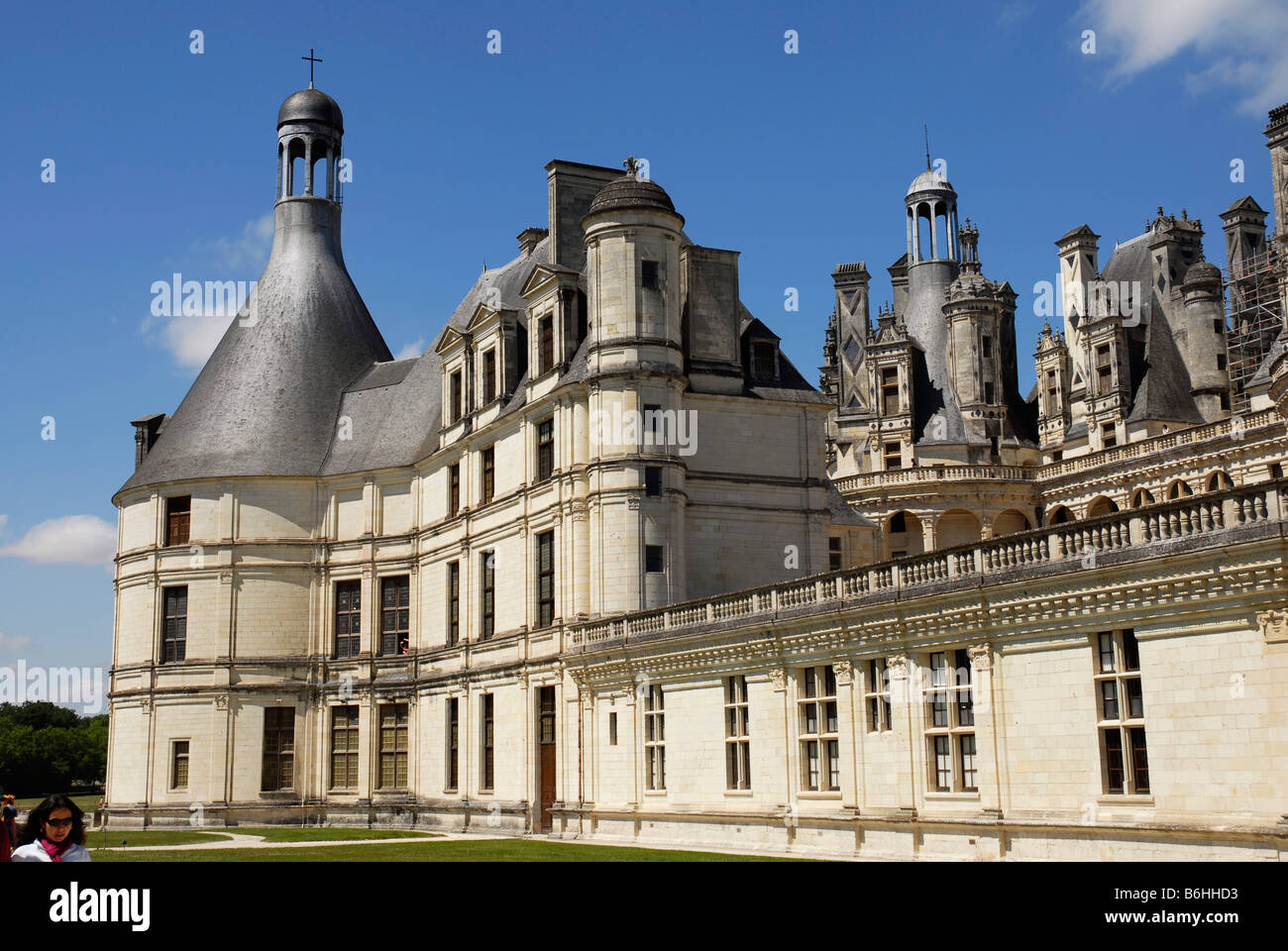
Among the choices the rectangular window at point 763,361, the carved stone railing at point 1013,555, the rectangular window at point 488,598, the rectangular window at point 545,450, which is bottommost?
the carved stone railing at point 1013,555

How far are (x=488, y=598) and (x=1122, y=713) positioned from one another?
72.5 feet

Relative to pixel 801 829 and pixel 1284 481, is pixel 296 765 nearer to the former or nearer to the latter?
pixel 801 829

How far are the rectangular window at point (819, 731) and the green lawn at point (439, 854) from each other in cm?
221

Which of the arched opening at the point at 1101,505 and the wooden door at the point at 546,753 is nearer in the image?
the wooden door at the point at 546,753

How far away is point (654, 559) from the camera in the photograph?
32.0 m

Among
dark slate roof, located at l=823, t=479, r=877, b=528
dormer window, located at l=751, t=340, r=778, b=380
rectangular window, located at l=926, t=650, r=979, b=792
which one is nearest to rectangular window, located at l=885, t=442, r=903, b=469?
dark slate roof, located at l=823, t=479, r=877, b=528

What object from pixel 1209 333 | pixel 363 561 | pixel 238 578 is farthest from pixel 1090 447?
pixel 238 578

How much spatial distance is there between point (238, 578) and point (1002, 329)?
3596 centimetres

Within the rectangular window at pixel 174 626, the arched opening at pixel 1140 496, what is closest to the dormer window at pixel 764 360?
the arched opening at pixel 1140 496

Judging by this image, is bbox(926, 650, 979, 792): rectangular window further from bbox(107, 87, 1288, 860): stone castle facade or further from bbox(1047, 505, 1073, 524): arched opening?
bbox(1047, 505, 1073, 524): arched opening

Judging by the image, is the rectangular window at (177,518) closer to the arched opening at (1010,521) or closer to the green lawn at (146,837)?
the green lawn at (146,837)

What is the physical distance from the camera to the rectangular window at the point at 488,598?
37.5m

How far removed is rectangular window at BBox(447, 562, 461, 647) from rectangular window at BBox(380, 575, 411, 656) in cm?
293

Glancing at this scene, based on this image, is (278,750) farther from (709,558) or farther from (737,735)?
(737,735)
